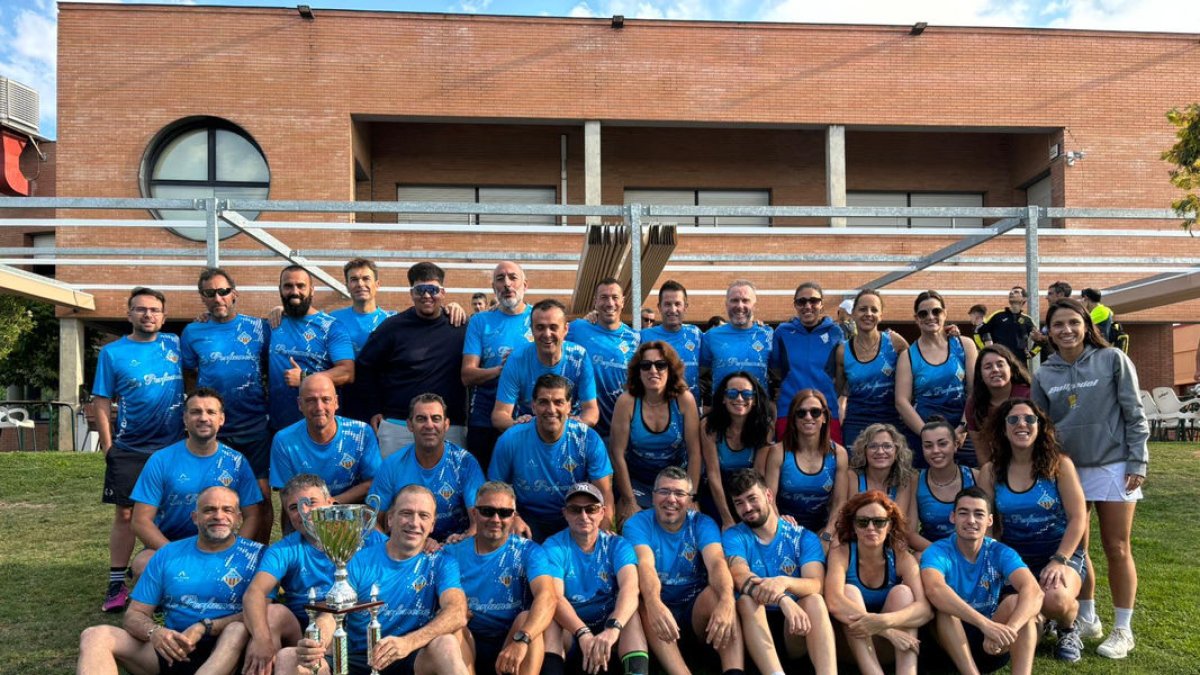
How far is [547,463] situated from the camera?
5.68 meters

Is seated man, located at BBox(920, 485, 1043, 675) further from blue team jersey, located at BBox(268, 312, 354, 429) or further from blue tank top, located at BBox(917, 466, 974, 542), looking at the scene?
blue team jersey, located at BBox(268, 312, 354, 429)

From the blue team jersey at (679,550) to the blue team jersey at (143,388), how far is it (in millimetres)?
3256

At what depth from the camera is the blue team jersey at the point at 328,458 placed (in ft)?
18.8

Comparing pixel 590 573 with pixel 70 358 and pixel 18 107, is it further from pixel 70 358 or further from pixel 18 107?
pixel 18 107

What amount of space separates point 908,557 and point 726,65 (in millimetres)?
15060

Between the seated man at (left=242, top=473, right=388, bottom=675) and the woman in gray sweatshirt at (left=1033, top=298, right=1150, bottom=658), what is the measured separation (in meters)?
4.13

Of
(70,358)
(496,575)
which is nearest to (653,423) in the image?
(496,575)

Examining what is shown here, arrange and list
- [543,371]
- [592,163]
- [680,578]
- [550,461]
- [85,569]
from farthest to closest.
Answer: [592,163] → [85,569] → [543,371] → [550,461] → [680,578]

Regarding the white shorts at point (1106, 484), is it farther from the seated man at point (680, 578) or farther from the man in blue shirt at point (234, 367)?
the man in blue shirt at point (234, 367)

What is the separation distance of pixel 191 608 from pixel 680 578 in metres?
2.58

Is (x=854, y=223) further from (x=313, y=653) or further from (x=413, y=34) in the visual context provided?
(x=313, y=653)

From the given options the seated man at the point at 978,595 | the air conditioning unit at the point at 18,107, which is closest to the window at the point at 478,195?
the air conditioning unit at the point at 18,107

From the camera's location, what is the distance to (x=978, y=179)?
20.8m

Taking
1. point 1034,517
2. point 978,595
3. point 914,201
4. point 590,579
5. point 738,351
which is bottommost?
point 978,595
